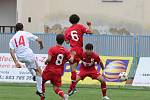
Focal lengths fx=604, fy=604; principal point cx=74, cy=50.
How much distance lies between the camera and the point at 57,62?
14930mm

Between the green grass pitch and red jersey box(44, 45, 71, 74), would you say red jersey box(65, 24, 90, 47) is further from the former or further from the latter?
red jersey box(44, 45, 71, 74)

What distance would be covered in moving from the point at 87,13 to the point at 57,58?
22.6 meters

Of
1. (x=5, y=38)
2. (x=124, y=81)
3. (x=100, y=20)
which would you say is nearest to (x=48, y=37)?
(x=5, y=38)

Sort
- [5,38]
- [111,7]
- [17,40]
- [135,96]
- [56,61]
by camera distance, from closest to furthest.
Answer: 1. [56,61]
2. [17,40]
3. [135,96]
4. [5,38]
5. [111,7]

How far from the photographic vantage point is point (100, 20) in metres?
37.1

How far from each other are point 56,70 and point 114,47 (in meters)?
14.1

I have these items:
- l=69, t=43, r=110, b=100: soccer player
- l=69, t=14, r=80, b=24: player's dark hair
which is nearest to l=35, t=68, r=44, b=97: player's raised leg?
l=69, t=43, r=110, b=100: soccer player

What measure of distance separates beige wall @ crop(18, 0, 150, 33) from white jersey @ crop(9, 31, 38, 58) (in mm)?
20757

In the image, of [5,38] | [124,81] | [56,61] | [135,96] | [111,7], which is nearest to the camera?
[56,61]

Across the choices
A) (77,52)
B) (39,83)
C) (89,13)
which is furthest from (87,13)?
(39,83)

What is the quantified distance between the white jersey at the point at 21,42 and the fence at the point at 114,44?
11283 millimetres

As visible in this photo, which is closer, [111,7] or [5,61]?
[5,61]

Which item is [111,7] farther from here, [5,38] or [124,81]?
[124,81]

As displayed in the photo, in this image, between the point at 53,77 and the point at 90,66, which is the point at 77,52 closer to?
the point at 90,66
